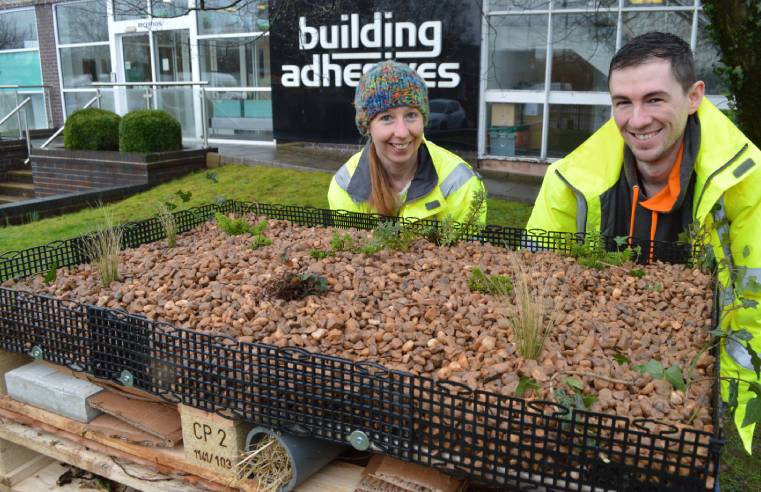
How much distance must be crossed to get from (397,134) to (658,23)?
8.49 meters

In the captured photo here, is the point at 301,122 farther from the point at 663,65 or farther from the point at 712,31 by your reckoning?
the point at 663,65

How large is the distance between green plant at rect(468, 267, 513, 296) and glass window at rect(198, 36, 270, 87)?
12735mm

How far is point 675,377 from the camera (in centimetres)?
162

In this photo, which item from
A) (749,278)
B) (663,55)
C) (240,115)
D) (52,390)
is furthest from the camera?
(240,115)

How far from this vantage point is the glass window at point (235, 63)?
569 inches

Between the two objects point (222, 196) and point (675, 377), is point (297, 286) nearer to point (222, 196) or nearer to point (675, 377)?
point (675, 377)

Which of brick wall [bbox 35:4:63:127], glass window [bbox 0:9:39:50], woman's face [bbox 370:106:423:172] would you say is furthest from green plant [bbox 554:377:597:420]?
glass window [bbox 0:9:39:50]

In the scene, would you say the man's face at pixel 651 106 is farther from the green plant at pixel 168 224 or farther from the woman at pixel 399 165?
the green plant at pixel 168 224

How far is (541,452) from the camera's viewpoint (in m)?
1.50

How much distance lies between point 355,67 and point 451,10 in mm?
2112

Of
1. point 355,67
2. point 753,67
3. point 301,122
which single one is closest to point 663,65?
point 753,67

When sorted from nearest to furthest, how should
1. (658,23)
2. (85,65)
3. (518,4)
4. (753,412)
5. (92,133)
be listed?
(753,412), (658,23), (518,4), (92,133), (85,65)

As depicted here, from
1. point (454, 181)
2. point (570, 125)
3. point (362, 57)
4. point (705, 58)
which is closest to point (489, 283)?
point (454, 181)

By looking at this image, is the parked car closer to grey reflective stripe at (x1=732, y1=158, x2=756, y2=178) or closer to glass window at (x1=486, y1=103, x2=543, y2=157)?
glass window at (x1=486, y1=103, x2=543, y2=157)
